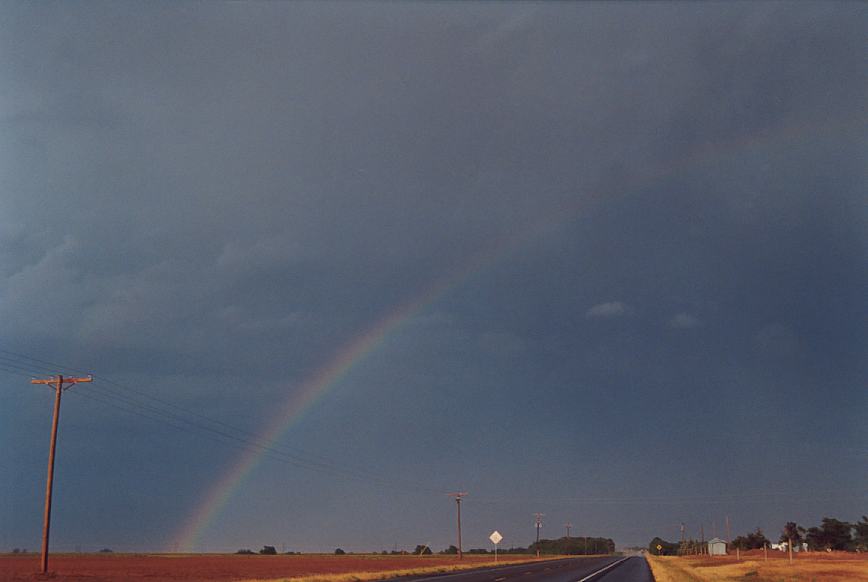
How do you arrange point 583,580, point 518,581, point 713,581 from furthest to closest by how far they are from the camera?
point 713,581 → point 583,580 → point 518,581

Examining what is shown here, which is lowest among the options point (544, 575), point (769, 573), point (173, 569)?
point (769, 573)

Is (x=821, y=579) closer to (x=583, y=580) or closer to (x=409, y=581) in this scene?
(x=583, y=580)

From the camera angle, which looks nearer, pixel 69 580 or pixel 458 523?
pixel 69 580

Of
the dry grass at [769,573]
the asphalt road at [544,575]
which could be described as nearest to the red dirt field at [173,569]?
the asphalt road at [544,575]

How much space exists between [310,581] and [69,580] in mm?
18894

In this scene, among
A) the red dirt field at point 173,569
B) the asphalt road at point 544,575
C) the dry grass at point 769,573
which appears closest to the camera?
the asphalt road at point 544,575

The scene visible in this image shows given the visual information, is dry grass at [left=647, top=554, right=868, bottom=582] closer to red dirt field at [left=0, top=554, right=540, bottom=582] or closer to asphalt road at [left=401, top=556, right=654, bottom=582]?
asphalt road at [left=401, top=556, right=654, bottom=582]

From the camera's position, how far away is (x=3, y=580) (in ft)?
180

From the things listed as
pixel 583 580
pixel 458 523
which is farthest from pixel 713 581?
pixel 458 523

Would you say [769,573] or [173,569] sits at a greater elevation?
[173,569]

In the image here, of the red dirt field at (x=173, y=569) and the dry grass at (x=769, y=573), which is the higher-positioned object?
the red dirt field at (x=173, y=569)

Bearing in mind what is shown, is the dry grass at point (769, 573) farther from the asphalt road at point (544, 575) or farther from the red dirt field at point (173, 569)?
the red dirt field at point (173, 569)

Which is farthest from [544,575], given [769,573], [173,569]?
[173,569]

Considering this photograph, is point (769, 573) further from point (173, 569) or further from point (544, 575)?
point (173, 569)
